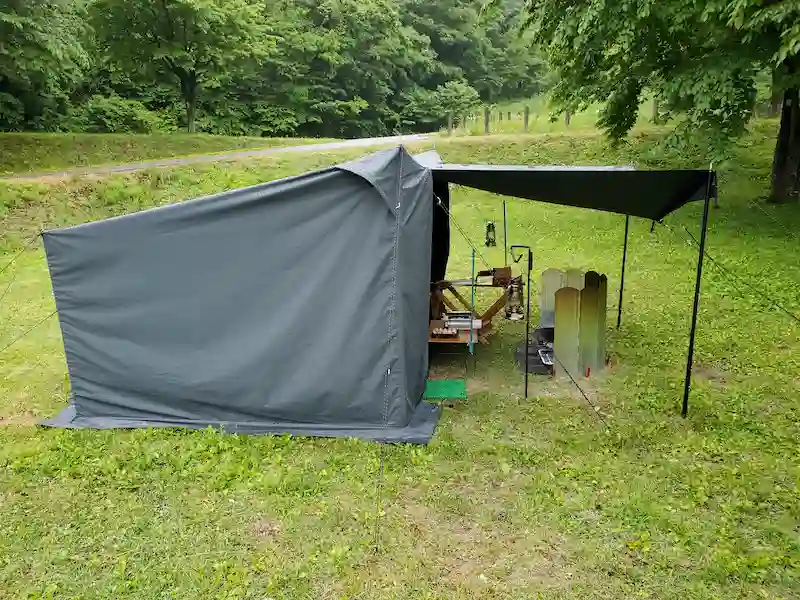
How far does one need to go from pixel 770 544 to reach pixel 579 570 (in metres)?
1.03

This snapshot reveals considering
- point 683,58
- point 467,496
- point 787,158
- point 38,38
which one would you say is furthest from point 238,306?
point 38,38

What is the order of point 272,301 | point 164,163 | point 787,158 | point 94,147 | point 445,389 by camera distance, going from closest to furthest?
point 272,301 → point 445,389 → point 787,158 → point 164,163 → point 94,147

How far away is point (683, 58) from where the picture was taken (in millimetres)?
10031

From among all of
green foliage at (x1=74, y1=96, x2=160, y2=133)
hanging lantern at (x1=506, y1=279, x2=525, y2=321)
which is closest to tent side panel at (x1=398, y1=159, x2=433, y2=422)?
hanging lantern at (x1=506, y1=279, x2=525, y2=321)

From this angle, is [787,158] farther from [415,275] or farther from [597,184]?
[415,275]

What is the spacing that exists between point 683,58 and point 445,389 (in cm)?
770

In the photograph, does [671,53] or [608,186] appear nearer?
[608,186]

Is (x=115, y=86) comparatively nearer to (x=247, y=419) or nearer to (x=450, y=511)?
(x=247, y=419)

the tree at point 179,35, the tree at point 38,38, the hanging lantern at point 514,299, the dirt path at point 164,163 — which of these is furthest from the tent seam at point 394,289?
the tree at point 179,35

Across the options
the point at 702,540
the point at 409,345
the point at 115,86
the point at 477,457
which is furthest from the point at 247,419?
the point at 115,86

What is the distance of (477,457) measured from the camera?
4156mm

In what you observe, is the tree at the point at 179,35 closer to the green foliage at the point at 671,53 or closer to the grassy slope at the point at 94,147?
the grassy slope at the point at 94,147

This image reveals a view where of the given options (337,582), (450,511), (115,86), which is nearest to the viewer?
(337,582)

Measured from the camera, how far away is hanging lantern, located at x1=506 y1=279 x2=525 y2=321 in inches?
229
